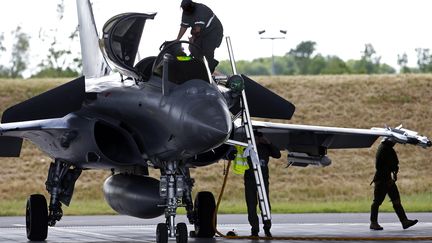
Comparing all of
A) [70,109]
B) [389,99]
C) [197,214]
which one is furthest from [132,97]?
[389,99]

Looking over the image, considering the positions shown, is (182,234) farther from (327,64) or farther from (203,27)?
(327,64)

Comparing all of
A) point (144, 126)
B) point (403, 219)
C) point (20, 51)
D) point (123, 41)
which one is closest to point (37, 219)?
point (144, 126)

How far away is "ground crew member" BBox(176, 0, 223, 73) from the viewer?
15.8 metres

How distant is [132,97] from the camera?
16.3 metres

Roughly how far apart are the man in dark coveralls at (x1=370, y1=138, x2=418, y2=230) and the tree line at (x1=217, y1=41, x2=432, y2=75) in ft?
205

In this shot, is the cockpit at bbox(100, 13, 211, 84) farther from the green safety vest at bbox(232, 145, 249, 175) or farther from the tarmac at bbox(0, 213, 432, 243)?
the tarmac at bbox(0, 213, 432, 243)

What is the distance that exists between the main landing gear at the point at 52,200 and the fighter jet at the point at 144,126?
0.02 m

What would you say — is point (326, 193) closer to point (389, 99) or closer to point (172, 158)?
point (389, 99)

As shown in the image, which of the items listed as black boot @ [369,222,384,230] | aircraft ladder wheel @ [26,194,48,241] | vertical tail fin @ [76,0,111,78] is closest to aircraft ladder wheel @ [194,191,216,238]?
aircraft ladder wheel @ [26,194,48,241]

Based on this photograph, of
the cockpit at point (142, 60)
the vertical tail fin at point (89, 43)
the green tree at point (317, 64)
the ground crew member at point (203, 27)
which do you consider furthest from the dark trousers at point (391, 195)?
the green tree at point (317, 64)

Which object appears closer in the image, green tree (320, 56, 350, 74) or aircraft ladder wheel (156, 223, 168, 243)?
aircraft ladder wheel (156, 223, 168, 243)

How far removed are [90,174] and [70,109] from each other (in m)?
27.7

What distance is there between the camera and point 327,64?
9512cm

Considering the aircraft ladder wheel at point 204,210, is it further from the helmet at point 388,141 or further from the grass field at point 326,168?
the grass field at point 326,168
